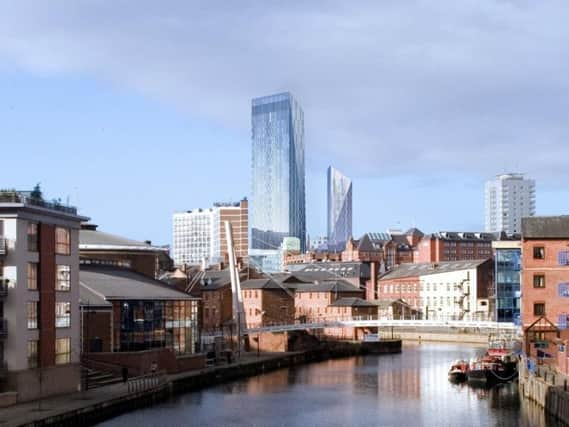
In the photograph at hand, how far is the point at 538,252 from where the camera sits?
61.8 meters

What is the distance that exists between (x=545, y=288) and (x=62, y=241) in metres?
28.2

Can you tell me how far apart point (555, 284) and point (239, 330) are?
97.8ft

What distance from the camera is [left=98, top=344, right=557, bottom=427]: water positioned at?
A: 48.3m

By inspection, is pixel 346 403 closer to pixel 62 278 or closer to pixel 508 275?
pixel 62 278

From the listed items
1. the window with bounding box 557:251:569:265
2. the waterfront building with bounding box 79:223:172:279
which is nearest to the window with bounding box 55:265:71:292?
the waterfront building with bounding box 79:223:172:279

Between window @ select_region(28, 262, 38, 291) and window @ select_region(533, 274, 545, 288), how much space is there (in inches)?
1151

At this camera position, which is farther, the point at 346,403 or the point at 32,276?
the point at 346,403

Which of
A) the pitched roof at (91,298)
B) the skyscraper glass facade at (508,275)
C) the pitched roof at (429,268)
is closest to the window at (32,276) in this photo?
the pitched roof at (91,298)

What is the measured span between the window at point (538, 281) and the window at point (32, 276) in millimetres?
29245

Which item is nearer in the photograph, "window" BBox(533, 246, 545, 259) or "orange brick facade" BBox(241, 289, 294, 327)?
"window" BBox(533, 246, 545, 259)

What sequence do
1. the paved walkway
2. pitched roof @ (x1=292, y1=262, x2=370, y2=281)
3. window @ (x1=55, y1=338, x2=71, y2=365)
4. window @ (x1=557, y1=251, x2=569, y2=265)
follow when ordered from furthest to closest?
pitched roof @ (x1=292, y1=262, x2=370, y2=281) < window @ (x1=557, y1=251, x2=569, y2=265) < window @ (x1=55, y1=338, x2=71, y2=365) < the paved walkway

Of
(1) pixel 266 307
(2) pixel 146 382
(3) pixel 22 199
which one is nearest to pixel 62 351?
(2) pixel 146 382

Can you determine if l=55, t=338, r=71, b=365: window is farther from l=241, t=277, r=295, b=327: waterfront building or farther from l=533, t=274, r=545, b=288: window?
l=241, t=277, r=295, b=327: waterfront building

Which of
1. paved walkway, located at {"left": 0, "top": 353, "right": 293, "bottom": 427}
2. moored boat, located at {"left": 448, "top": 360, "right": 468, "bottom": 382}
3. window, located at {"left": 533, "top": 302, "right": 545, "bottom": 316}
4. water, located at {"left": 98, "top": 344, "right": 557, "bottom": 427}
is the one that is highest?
window, located at {"left": 533, "top": 302, "right": 545, "bottom": 316}
